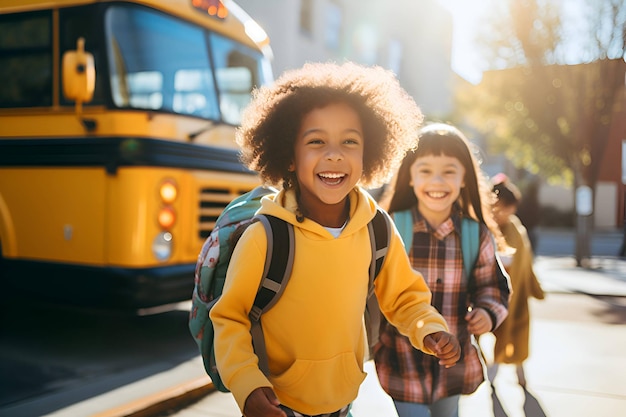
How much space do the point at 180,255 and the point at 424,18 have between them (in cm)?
2502

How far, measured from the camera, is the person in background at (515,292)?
15.8ft

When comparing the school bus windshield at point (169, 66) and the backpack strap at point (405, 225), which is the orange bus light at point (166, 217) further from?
the backpack strap at point (405, 225)

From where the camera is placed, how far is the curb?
3922mm

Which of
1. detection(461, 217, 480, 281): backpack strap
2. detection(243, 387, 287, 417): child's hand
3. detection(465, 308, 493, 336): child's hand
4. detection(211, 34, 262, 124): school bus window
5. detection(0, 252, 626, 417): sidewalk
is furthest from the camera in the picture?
detection(211, 34, 262, 124): school bus window

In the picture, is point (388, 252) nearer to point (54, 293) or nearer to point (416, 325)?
point (416, 325)

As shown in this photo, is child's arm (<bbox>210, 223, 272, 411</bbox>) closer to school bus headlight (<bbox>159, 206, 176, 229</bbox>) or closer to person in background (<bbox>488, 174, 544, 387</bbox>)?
person in background (<bbox>488, 174, 544, 387</bbox>)

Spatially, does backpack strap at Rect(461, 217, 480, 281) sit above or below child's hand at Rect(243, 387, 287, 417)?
above

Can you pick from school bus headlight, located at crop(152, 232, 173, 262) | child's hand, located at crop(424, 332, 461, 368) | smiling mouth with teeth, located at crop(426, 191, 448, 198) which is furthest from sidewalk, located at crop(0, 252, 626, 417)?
child's hand, located at crop(424, 332, 461, 368)

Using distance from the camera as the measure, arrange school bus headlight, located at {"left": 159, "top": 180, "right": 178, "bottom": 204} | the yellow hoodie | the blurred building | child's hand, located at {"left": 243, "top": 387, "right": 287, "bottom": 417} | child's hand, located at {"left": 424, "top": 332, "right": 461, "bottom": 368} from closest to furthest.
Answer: child's hand, located at {"left": 243, "top": 387, "right": 287, "bottom": 417}, the yellow hoodie, child's hand, located at {"left": 424, "top": 332, "right": 461, "bottom": 368}, school bus headlight, located at {"left": 159, "top": 180, "right": 178, "bottom": 204}, the blurred building

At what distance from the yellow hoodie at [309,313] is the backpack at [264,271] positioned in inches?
1.0

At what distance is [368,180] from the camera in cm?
226

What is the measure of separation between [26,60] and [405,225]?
13.6ft

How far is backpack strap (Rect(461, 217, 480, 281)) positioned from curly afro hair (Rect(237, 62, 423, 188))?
71 centimetres

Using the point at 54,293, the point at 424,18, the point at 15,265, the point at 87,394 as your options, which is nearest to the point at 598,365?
the point at 87,394
